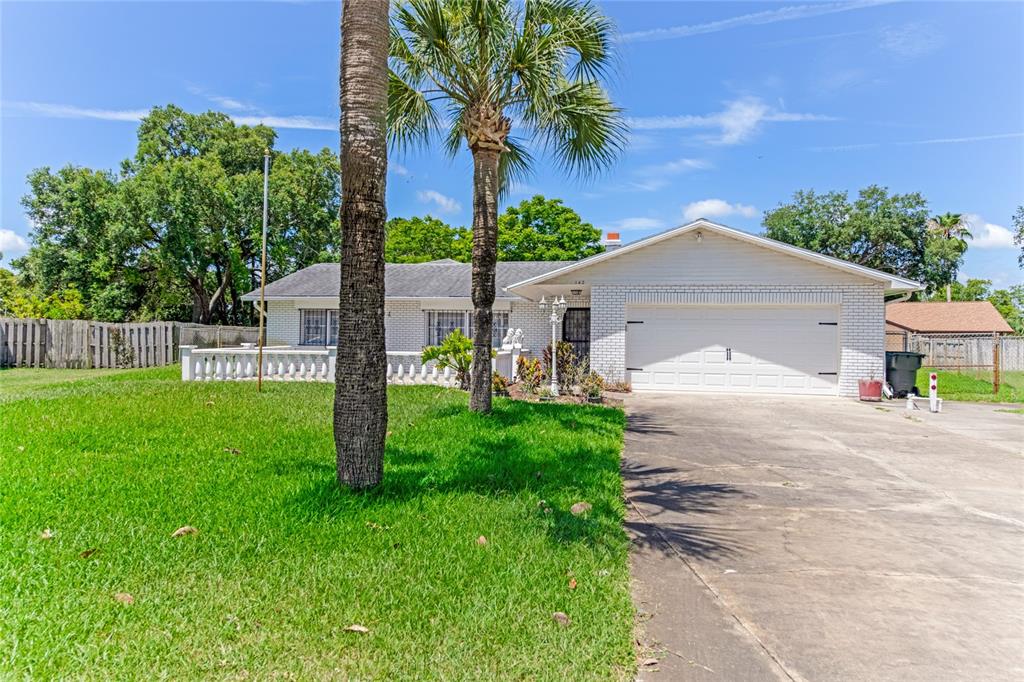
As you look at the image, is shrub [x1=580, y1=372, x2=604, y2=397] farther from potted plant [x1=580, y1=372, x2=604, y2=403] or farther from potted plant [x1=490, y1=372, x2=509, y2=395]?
potted plant [x1=490, y1=372, x2=509, y2=395]

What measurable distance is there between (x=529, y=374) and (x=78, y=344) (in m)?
15.8

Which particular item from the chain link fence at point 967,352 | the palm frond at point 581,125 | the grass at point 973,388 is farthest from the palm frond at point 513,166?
the chain link fence at point 967,352

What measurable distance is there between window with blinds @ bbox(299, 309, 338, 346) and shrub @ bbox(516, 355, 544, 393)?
8.41 m

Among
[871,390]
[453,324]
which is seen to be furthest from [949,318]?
[453,324]

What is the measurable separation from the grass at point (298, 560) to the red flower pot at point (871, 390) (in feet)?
33.4

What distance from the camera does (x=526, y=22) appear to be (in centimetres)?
827

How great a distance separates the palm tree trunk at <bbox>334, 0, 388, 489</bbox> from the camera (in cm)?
455

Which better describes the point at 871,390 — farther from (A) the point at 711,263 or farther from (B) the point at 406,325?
(B) the point at 406,325

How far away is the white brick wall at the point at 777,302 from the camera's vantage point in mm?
13250

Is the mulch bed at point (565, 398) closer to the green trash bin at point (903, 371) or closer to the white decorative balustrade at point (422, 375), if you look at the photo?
the white decorative balustrade at point (422, 375)

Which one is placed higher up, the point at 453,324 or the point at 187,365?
the point at 453,324

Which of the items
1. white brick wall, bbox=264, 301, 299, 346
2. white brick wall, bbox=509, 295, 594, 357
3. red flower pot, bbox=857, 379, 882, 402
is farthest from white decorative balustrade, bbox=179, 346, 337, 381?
red flower pot, bbox=857, 379, 882, 402

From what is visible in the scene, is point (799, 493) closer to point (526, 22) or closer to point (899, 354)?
point (526, 22)

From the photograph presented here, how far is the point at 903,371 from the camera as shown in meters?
13.7
